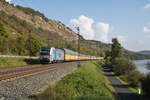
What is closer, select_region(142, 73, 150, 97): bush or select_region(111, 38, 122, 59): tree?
select_region(142, 73, 150, 97): bush

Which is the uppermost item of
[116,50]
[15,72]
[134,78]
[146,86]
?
[116,50]

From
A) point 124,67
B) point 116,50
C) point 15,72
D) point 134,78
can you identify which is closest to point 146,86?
point 134,78

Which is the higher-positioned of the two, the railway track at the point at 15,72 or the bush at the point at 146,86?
the railway track at the point at 15,72

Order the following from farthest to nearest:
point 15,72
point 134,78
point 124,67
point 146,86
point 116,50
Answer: point 116,50 < point 124,67 < point 134,78 < point 146,86 < point 15,72

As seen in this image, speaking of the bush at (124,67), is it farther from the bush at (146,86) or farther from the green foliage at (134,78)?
the bush at (146,86)

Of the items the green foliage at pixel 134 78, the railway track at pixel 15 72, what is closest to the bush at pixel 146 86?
the green foliage at pixel 134 78

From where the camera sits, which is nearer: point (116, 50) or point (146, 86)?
point (146, 86)

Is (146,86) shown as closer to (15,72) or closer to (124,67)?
(15,72)

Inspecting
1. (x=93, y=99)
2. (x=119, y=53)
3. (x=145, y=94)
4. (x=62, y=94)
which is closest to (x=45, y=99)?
(x=62, y=94)

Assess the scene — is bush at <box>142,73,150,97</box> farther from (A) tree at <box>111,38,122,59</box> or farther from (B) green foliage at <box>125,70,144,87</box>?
(A) tree at <box>111,38,122,59</box>

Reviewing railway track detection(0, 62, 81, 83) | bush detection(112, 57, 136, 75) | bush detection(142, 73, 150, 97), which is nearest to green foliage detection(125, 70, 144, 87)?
bush detection(112, 57, 136, 75)

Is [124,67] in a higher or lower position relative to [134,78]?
higher

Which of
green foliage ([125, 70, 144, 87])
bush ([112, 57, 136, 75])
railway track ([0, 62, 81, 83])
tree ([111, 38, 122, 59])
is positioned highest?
tree ([111, 38, 122, 59])

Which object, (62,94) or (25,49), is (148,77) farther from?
(25,49)
